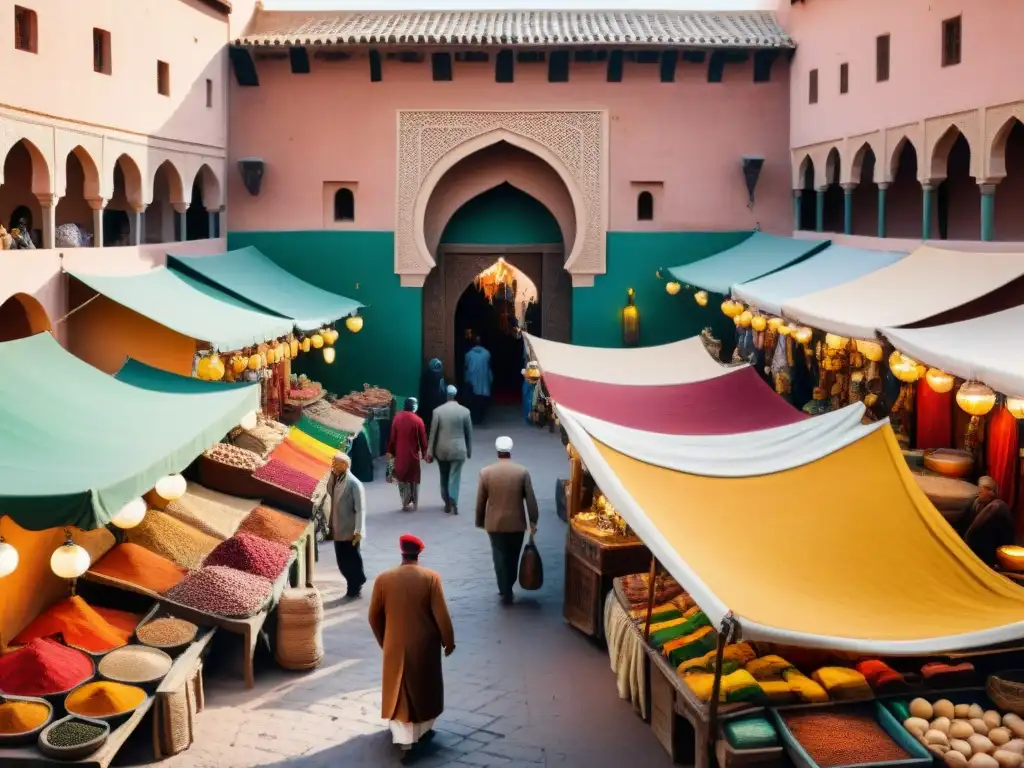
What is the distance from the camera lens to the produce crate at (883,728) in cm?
571

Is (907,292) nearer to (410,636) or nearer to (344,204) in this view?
(410,636)

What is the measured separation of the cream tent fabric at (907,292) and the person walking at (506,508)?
9.89 ft

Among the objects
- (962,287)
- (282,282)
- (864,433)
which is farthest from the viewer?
(282,282)

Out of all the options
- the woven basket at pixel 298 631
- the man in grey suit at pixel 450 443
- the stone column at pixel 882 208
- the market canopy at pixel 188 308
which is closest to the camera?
the woven basket at pixel 298 631

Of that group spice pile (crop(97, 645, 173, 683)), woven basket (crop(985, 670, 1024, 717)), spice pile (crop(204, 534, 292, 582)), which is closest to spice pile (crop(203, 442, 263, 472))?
spice pile (crop(204, 534, 292, 582))

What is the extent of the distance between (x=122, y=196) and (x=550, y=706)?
11.8 meters

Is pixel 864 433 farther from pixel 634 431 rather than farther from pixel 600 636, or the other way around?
pixel 600 636

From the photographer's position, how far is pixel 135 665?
702 centimetres

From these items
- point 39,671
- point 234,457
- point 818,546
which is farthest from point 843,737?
point 234,457

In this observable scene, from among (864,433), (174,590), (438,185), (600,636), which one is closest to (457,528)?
(600,636)

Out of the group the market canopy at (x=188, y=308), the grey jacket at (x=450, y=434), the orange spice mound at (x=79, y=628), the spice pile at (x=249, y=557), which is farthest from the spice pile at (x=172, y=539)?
the grey jacket at (x=450, y=434)

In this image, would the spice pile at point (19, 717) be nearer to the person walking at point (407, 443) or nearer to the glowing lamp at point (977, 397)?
the glowing lamp at point (977, 397)

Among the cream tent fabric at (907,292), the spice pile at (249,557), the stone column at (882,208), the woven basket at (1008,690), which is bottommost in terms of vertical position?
the woven basket at (1008,690)

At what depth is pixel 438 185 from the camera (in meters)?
18.3
